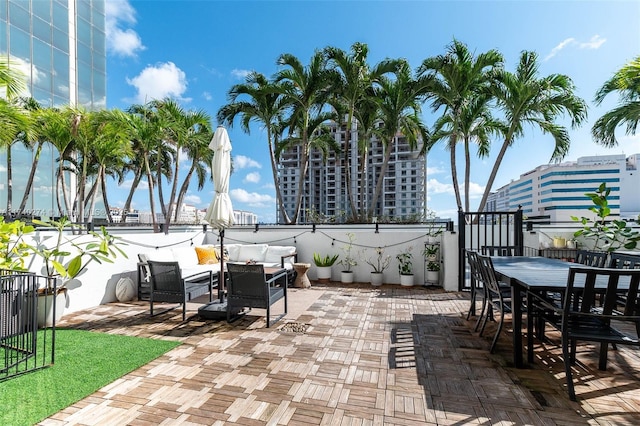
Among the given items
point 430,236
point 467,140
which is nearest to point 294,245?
point 430,236

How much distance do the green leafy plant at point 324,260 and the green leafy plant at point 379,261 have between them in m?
0.82

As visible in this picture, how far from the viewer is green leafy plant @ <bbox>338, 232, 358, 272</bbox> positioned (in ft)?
24.5

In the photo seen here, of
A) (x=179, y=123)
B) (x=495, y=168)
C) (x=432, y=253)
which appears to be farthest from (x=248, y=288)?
(x=495, y=168)

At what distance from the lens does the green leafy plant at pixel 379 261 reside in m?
7.28

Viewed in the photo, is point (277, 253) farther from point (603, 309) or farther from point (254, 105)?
point (254, 105)

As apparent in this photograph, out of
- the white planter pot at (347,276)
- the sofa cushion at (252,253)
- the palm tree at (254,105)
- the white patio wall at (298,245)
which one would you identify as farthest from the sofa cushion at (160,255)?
the palm tree at (254,105)

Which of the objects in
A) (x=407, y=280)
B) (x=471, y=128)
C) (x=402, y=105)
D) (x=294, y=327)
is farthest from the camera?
(x=471, y=128)

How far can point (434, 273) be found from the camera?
673cm

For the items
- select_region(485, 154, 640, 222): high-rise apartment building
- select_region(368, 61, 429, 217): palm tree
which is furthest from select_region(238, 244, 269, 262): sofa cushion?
select_region(485, 154, 640, 222): high-rise apartment building

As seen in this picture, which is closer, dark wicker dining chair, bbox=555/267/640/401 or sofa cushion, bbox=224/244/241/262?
dark wicker dining chair, bbox=555/267/640/401

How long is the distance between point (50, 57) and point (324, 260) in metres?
16.2

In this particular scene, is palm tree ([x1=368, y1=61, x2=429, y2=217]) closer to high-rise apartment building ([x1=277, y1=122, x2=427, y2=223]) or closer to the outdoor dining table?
the outdoor dining table

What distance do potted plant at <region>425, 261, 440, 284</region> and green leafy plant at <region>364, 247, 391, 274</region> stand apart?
3.08 feet

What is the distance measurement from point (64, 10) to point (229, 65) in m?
8.93
